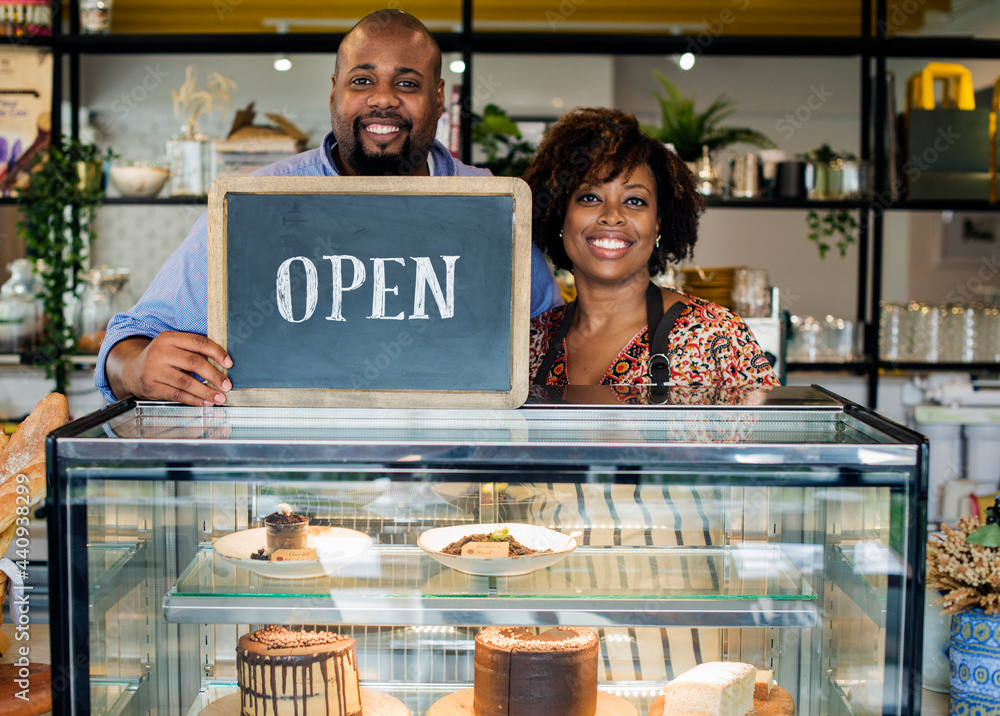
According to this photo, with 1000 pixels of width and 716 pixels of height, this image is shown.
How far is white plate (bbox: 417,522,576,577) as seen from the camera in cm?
102

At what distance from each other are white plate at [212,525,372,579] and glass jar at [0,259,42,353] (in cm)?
297

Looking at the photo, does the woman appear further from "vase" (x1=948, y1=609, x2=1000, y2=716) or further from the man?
"vase" (x1=948, y1=609, x2=1000, y2=716)

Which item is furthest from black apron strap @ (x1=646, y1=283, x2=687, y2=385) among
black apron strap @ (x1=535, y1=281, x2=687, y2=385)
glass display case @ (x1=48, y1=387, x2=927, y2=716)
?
glass display case @ (x1=48, y1=387, x2=927, y2=716)

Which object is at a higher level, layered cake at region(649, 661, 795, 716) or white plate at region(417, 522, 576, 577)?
white plate at region(417, 522, 576, 577)

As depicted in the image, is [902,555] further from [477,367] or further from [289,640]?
[289,640]

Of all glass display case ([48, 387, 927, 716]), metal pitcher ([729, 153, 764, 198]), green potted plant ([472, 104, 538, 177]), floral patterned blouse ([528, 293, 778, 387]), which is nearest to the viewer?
glass display case ([48, 387, 927, 716])

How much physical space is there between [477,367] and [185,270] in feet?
2.16

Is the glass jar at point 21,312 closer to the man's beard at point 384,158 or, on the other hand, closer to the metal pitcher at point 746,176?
the man's beard at point 384,158

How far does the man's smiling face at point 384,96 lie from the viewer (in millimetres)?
1568

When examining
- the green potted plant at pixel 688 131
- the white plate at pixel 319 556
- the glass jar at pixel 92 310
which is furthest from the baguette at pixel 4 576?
the green potted plant at pixel 688 131

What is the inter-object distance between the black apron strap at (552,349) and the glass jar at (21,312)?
2.62 metres

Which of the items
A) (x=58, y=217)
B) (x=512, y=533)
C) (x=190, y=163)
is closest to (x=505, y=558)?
(x=512, y=533)

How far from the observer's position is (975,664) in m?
1.14

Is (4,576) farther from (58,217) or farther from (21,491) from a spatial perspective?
(58,217)
